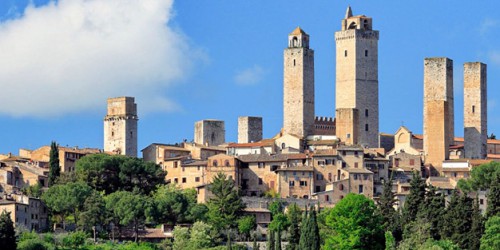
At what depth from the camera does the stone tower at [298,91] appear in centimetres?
10050

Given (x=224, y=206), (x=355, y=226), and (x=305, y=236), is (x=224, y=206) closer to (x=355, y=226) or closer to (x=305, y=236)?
(x=305, y=236)

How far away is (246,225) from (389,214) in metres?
7.65

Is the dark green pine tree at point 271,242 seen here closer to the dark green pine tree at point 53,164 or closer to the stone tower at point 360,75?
the dark green pine tree at point 53,164

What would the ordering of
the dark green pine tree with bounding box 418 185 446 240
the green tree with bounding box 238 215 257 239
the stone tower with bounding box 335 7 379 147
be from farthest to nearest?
the stone tower with bounding box 335 7 379 147, the green tree with bounding box 238 215 257 239, the dark green pine tree with bounding box 418 185 446 240

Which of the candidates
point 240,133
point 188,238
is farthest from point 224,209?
point 240,133

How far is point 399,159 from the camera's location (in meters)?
95.6

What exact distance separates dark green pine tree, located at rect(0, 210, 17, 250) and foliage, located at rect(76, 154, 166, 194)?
13126mm

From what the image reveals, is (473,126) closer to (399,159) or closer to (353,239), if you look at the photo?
(399,159)

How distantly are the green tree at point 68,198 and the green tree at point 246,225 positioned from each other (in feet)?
24.7

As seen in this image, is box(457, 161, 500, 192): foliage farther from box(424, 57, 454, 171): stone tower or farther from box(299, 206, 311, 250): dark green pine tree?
box(299, 206, 311, 250): dark green pine tree

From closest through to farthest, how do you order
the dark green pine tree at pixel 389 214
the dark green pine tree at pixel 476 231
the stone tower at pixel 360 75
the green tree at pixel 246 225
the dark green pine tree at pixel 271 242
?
the dark green pine tree at pixel 476 231
the dark green pine tree at pixel 271 242
the dark green pine tree at pixel 389 214
the green tree at pixel 246 225
the stone tower at pixel 360 75

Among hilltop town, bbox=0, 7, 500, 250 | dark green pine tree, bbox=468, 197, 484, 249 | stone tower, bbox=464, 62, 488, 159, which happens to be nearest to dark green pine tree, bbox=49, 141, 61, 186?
hilltop town, bbox=0, 7, 500, 250

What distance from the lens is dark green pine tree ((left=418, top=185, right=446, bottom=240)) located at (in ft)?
247

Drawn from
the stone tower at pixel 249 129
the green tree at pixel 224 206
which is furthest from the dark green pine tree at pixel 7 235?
the stone tower at pixel 249 129
